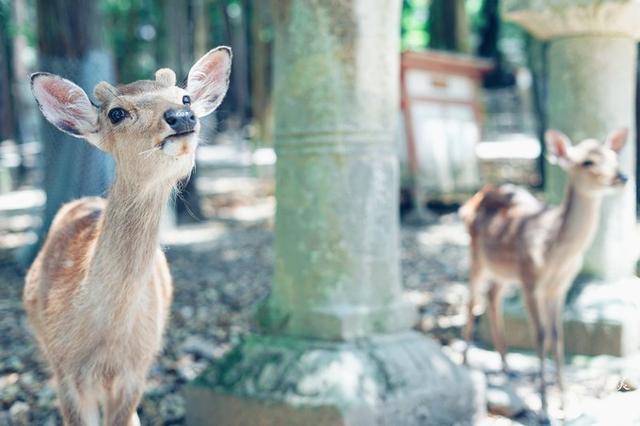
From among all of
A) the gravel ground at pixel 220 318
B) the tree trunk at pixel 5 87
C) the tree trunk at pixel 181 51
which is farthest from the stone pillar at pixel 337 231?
the tree trunk at pixel 5 87

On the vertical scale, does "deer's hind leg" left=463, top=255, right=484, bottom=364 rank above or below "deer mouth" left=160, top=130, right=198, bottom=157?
below

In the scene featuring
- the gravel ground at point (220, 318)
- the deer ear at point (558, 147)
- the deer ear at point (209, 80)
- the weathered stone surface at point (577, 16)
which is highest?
the weathered stone surface at point (577, 16)

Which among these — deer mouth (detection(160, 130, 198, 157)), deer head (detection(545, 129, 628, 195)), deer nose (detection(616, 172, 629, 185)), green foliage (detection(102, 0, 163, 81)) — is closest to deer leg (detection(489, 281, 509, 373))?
deer head (detection(545, 129, 628, 195))

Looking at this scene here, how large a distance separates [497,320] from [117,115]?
3613mm

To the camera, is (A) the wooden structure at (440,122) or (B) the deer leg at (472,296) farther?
(A) the wooden structure at (440,122)

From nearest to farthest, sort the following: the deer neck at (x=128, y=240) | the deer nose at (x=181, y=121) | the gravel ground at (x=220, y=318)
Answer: the deer nose at (x=181, y=121) → the deer neck at (x=128, y=240) → the gravel ground at (x=220, y=318)

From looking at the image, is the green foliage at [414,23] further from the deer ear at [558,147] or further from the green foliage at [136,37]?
the deer ear at [558,147]

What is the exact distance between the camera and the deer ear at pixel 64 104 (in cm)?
305

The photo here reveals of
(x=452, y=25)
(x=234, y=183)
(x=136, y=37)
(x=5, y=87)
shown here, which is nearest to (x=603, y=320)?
(x=452, y=25)

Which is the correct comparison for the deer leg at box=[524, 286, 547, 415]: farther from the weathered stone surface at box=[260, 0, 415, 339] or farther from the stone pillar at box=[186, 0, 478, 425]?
the weathered stone surface at box=[260, 0, 415, 339]

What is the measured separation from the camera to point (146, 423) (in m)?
4.50

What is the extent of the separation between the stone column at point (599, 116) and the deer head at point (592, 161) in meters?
0.38

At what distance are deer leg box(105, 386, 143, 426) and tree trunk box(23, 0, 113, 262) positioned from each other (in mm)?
3436

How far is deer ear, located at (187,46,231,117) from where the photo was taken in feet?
11.0
